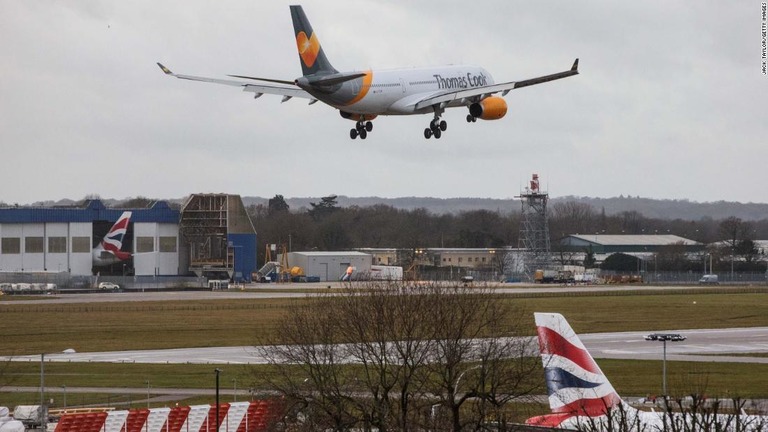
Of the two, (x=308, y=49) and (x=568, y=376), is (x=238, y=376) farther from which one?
(x=568, y=376)

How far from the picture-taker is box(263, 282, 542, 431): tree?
184 feet

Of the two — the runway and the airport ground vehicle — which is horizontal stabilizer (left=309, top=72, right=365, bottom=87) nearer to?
the runway

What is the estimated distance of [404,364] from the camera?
59938 mm

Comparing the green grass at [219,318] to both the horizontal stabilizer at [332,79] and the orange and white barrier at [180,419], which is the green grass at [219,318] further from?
the orange and white barrier at [180,419]

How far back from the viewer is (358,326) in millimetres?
65438

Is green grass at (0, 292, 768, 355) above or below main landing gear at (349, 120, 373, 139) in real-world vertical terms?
below

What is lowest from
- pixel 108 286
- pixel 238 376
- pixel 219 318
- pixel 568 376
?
pixel 238 376

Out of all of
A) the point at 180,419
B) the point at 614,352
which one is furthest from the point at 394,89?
the point at 180,419

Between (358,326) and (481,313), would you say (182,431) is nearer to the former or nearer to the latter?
(358,326)

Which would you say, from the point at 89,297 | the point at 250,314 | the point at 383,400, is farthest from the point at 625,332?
the point at 89,297

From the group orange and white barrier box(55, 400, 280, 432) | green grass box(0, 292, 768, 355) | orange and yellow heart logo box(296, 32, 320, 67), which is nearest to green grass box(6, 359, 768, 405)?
green grass box(0, 292, 768, 355)

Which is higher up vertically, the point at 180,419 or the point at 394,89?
the point at 394,89

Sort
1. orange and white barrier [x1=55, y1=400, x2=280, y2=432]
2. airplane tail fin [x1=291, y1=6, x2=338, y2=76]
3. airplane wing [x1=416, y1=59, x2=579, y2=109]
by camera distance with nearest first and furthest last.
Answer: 1. orange and white barrier [x1=55, y1=400, x2=280, y2=432]
2. airplane tail fin [x1=291, y1=6, x2=338, y2=76]
3. airplane wing [x1=416, y1=59, x2=579, y2=109]

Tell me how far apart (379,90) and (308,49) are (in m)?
6.54
